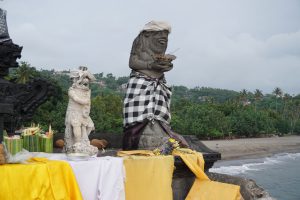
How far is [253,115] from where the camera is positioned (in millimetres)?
44812

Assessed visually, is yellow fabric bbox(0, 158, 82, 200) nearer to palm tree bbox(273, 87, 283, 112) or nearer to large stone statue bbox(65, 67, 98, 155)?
large stone statue bbox(65, 67, 98, 155)

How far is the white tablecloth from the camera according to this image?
474cm

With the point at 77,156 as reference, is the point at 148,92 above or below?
above

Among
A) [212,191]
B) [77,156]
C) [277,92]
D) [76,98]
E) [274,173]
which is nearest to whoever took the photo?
[77,156]

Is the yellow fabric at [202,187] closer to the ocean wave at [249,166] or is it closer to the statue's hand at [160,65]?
the statue's hand at [160,65]

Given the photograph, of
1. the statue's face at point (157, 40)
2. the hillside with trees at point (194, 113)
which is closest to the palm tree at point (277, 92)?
the hillside with trees at point (194, 113)

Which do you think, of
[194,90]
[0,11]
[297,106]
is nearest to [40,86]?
[0,11]

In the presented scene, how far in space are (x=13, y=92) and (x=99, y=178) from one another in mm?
2165

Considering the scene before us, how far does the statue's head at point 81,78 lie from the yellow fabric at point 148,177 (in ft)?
3.55

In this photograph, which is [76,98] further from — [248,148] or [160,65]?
[248,148]

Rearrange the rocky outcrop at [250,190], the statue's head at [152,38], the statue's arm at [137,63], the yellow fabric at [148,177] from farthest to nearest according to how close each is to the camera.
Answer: the statue's head at [152,38], the statue's arm at [137,63], the rocky outcrop at [250,190], the yellow fabric at [148,177]

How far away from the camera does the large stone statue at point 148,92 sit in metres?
6.79

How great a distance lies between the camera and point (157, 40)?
7.29 m

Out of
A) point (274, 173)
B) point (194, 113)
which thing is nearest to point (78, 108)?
point (274, 173)
